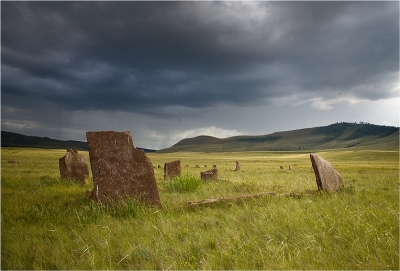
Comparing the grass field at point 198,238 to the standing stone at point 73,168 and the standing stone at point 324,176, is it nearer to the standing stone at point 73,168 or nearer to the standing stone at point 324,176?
the standing stone at point 324,176

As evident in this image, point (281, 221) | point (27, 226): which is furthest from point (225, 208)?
point (27, 226)

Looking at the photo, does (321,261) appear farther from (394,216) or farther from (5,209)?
→ (5,209)

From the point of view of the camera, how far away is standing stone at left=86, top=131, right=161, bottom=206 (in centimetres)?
709

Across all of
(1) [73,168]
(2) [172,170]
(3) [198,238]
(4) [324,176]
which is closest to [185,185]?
(4) [324,176]

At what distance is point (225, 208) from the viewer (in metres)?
6.84

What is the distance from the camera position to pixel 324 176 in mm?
9633

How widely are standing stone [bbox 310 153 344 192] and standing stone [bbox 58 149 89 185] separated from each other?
1144 centimetres

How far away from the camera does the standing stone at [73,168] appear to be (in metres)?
13.8

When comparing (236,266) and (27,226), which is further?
(27,226)

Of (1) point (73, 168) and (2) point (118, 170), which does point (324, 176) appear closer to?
(2) point (118, 170)

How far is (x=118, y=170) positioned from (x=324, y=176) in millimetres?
7600

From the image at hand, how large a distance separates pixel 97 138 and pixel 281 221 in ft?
18.0

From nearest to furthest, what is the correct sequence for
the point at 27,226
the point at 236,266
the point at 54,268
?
1. the point at 236,266
2. the point at 54,268
3. the point at 27,226

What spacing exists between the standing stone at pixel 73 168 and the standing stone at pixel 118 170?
23.7 feet
